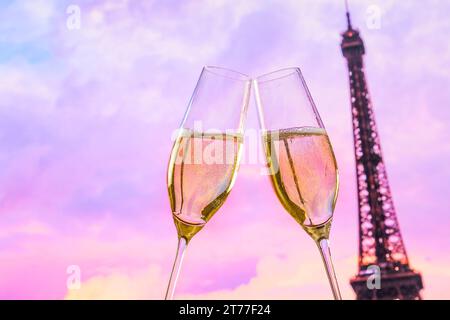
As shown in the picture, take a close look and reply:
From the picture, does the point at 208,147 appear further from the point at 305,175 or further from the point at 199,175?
the point at 305,175

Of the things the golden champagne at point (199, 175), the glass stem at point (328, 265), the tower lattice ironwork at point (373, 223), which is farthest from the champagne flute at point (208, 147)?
the tower lattice ironwork at point (373, 223)

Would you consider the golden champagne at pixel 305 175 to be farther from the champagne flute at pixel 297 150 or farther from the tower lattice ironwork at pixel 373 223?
the tower lattice ironwork at pixel 373 223

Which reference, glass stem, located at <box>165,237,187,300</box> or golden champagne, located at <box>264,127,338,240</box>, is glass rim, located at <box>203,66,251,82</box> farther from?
glass stem, located at <box>165,237,187,300</box>

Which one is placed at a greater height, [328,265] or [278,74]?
[278,74]

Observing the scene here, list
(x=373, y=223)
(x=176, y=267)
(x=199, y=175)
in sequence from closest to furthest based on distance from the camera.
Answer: (x=176, y=267) → (x=199, y=175) → (x=373, y=223)

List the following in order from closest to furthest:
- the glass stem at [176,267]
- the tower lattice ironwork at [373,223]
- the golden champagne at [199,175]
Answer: the glass stem at [176,267]
the golden champagne at [199,175]
the tower lattice ironwork at [373,223]

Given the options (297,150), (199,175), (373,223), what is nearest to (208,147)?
(199,175)
